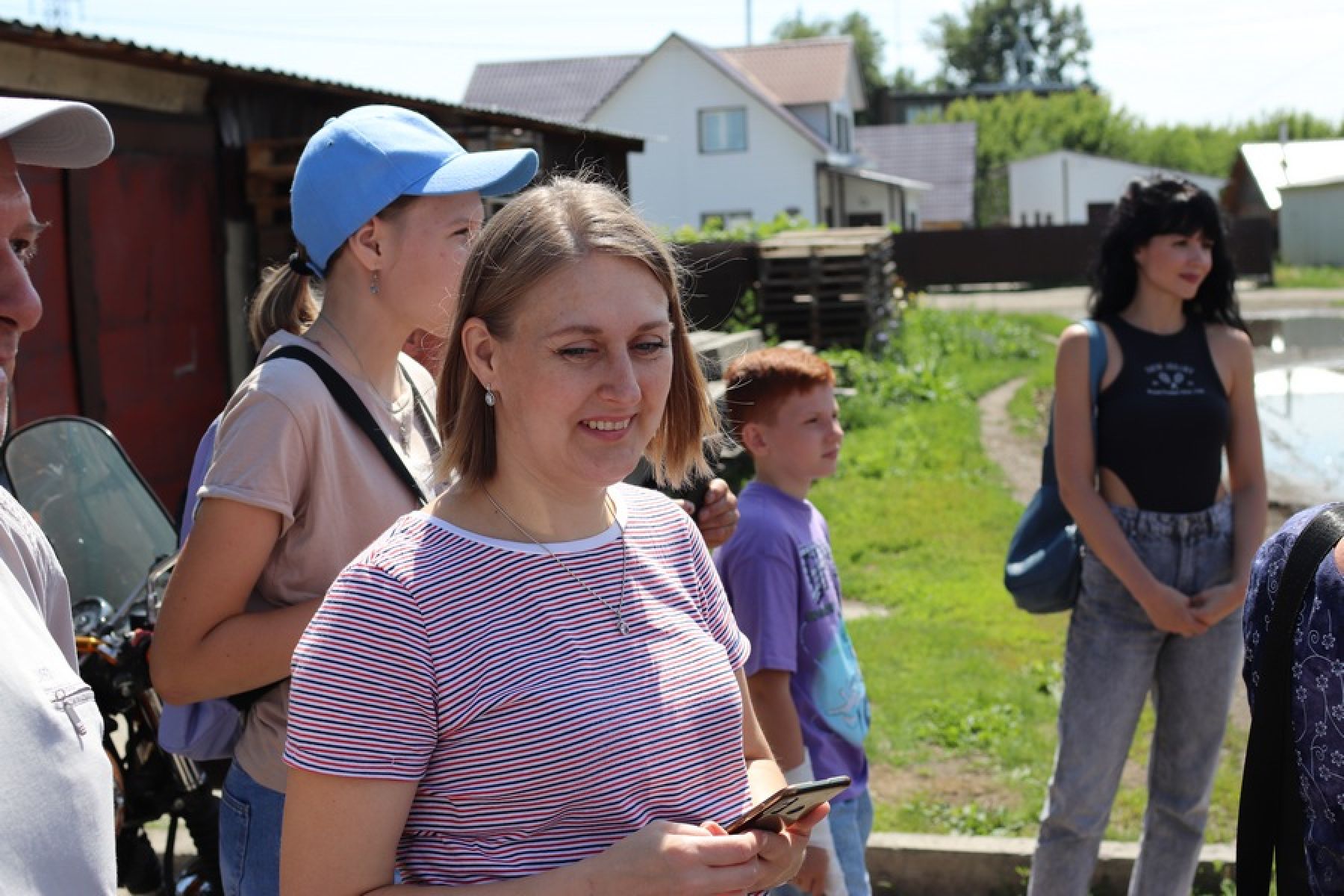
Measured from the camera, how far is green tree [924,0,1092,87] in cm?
11931

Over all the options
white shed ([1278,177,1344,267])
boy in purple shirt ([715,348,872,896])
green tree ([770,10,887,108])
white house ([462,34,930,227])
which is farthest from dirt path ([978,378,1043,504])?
green tree ([770,10,887,108])

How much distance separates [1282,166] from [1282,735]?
2065 inches

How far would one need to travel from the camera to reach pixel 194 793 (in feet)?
10.0

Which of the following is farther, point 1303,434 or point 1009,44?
point 1009,44

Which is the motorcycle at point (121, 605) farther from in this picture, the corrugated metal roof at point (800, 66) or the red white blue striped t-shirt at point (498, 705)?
the corrugated metal roof at point (800, 66)

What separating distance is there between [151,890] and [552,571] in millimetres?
1839

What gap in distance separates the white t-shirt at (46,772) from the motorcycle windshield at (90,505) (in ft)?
4.30

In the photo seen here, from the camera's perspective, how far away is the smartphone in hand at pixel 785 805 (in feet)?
6.06

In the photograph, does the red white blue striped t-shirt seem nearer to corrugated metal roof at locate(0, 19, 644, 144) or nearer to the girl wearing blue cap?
the girl wearing blue cap

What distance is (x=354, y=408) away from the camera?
2465 millimetres

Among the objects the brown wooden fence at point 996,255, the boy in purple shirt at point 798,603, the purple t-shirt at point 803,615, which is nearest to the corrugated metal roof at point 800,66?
the brown wooden fence at point 996,255

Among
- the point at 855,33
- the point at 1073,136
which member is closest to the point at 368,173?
the point at 1073,136

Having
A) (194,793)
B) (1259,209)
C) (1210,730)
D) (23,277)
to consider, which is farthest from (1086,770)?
(1259,209)

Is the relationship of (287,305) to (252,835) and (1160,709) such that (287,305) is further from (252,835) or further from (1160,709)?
(1160,709)
